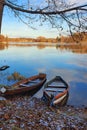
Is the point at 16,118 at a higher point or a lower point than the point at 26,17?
lower

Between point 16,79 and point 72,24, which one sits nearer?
point 72,24

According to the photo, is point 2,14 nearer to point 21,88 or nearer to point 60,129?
point 60,129

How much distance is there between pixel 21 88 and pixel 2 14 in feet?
31.0

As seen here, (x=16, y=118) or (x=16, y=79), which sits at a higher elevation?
(x=16, y=118)

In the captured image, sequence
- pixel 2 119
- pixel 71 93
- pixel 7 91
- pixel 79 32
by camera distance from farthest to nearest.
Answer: pixel 71 93 < pixel 7 91 < pixel 79 32 < pixel 2 119

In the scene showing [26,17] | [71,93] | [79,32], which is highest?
[26,17]

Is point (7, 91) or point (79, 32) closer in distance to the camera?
point (79, 32)

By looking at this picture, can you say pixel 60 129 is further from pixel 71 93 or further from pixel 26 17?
pixel 71 93

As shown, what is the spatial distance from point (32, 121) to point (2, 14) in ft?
10.1

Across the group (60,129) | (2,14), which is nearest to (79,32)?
(2,14)

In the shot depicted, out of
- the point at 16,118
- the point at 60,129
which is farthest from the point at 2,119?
the point at 60,129

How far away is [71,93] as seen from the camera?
1722 centimetres

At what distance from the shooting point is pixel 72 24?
6008 millimetres

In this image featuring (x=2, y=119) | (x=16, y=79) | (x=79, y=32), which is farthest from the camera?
(x=16, y=79)
